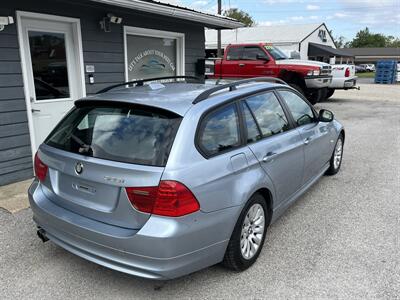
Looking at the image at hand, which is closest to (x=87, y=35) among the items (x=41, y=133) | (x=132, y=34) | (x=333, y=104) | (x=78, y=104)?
(x=132, y=34)

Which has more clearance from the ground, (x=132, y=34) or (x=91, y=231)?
(x=132, y=34)

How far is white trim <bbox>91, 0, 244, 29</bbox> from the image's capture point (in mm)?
5633

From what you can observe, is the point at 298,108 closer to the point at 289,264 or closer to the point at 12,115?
the point at 289,264

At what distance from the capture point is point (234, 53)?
13.2m

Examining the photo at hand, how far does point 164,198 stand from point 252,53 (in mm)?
11178

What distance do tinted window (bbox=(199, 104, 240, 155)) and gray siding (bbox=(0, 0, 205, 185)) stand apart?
137 inches

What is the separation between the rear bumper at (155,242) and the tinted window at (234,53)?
10958 millimetres

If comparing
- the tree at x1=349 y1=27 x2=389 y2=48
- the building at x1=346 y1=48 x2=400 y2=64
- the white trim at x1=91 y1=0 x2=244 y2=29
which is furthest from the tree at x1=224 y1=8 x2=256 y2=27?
the white trim at x1=91 y1=0 x2=244 y2=29

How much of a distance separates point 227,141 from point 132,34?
16.1 ft

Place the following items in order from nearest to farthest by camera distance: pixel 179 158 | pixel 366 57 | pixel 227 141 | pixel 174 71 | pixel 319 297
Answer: pixel 179 158, pixel 319 297, pixel 227 141, pixel 174 71, pixel 366 57

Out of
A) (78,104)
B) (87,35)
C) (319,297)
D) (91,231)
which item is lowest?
(319,297)

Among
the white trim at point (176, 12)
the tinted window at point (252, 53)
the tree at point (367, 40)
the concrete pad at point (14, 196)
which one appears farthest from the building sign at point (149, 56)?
the tree at point (367, 40)

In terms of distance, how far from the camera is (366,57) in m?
71.7

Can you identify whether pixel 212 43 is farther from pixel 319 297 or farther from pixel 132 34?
pixel 319 297
